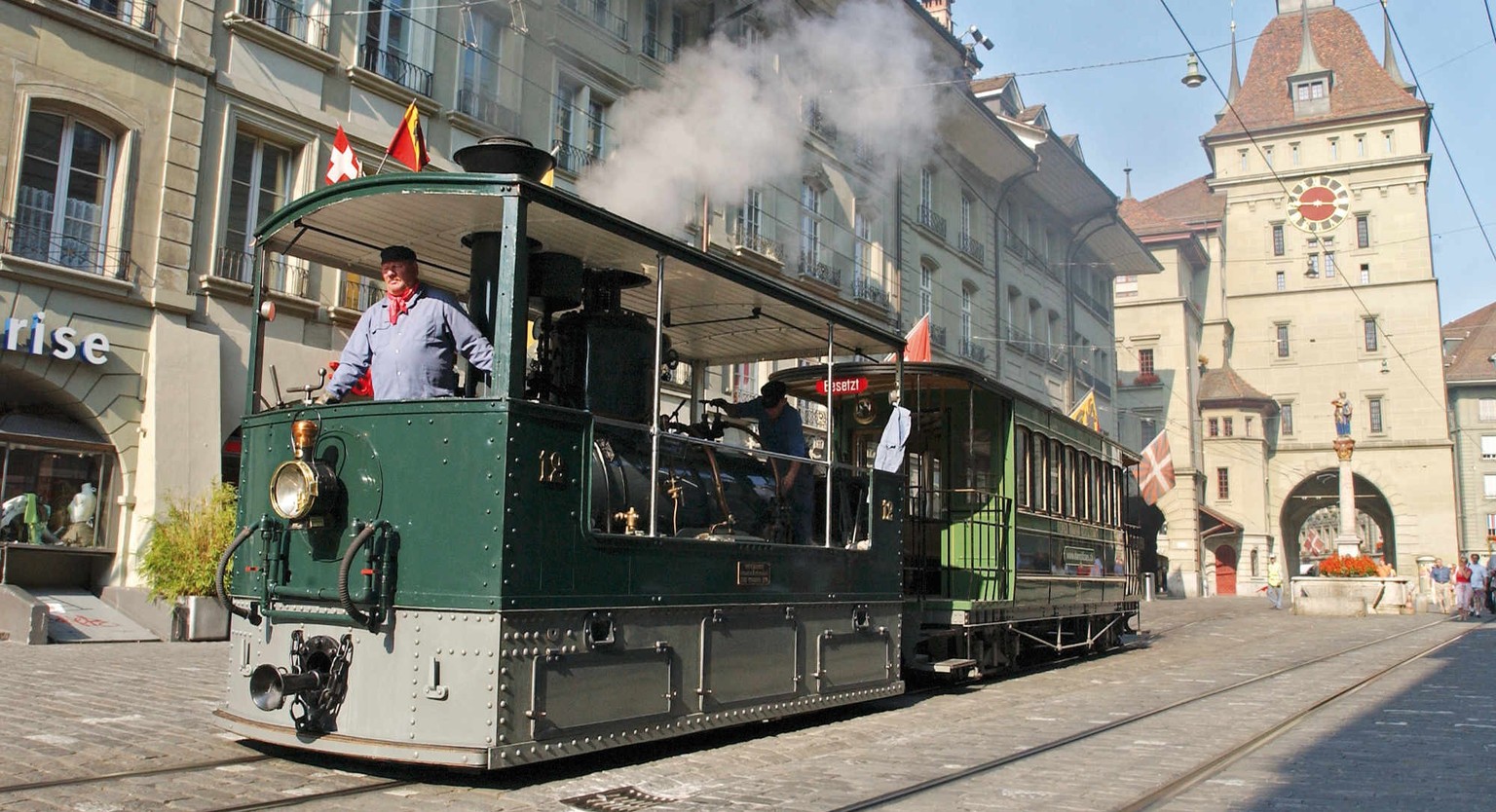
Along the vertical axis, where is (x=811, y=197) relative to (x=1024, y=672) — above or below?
above

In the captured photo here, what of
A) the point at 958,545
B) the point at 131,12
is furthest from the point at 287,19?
the point at 958,545

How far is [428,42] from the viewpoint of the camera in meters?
18.1

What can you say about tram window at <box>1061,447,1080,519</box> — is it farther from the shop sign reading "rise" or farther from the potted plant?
the shop sign reading "rise"

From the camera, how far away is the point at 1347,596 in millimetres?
29469

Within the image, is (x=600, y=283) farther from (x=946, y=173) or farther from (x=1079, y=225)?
(x=1079, y=225)

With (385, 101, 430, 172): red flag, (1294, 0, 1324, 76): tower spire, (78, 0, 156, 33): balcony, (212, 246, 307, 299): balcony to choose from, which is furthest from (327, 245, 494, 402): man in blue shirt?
(1294, 0, 1324, 76): tower spire

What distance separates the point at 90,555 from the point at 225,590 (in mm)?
9901

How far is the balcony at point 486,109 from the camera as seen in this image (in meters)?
18.7

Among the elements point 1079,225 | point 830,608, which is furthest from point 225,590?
point 1079,225

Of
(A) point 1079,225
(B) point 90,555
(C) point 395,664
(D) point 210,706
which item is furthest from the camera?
(A) point 1079,225

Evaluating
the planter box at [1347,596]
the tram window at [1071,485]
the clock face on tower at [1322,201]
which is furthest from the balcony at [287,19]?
the clock face on tower at [1322,201]

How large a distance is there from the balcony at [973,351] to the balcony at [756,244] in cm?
1001

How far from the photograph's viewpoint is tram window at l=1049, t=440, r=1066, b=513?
13055 millimetres

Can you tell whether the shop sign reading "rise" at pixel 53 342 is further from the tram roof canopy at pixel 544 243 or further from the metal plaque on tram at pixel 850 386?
the metal plaque on tram at pixel 850 386
